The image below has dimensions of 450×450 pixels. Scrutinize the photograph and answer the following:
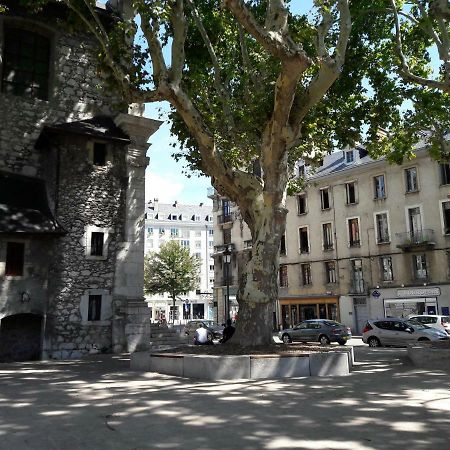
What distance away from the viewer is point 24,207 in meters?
16.9

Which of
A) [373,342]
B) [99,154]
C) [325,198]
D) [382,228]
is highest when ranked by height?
[325,198]

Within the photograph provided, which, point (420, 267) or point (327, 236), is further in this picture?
point (327, 236)

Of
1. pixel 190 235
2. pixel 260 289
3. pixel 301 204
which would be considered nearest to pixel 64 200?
pixel 260 289

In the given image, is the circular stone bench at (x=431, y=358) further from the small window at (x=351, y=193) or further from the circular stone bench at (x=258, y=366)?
the small window at (x=351, y=193)

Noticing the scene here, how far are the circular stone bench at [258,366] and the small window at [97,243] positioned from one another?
337 inches

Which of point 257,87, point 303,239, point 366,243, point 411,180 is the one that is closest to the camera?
point 257,87

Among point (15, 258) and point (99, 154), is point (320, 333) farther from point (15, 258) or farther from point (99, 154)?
point (15, 258)

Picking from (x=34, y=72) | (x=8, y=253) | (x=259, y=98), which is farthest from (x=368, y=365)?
(x=34, y=72)

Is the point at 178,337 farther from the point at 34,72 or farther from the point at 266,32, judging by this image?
the point at 266,32

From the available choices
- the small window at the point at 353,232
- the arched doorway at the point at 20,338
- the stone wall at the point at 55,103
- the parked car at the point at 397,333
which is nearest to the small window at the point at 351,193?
the small window at the point at 353,232

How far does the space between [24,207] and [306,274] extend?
28216 mm

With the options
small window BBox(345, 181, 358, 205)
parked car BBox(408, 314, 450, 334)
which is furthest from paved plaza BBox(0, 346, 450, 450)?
small window BBox(345, 181, 358, 205)

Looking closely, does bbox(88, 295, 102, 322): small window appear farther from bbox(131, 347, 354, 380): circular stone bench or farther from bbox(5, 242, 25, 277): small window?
bbox(131, 347, 354, 380): circular stone bench

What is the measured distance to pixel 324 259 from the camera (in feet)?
128
